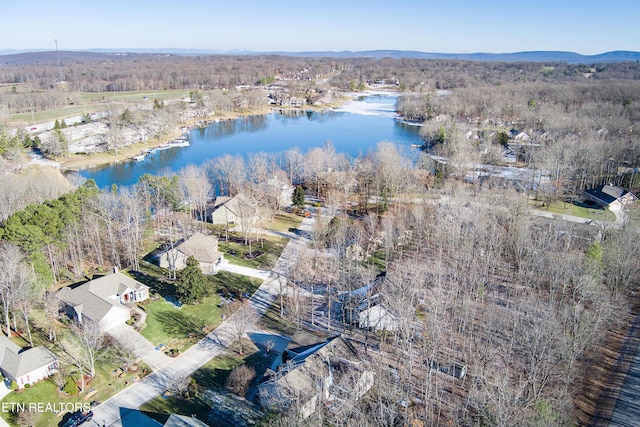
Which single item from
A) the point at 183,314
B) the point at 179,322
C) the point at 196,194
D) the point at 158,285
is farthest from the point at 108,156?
the point at 179,322

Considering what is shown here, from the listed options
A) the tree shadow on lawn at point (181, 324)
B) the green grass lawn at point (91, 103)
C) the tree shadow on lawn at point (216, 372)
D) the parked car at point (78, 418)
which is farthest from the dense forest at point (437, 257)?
the green grass lawn at point (91, 103)

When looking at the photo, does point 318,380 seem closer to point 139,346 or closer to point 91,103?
point 139,346

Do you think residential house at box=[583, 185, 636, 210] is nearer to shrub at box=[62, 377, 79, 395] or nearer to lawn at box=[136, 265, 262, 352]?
lawn at box=[136, 265, 262, 352]

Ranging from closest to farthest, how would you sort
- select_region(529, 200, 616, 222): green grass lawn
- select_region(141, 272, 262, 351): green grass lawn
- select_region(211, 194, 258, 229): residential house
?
select_region(141, 272, 262, 351): green grass lawn, select_region(211, 194, 258, 229): residential house, select_region(529, 200, 616, 222): green grass lawn

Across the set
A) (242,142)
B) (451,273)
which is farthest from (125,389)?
(242,142)

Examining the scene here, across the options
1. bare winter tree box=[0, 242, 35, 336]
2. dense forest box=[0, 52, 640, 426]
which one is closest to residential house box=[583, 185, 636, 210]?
dense forest box=[0, 52, 640, 426]
